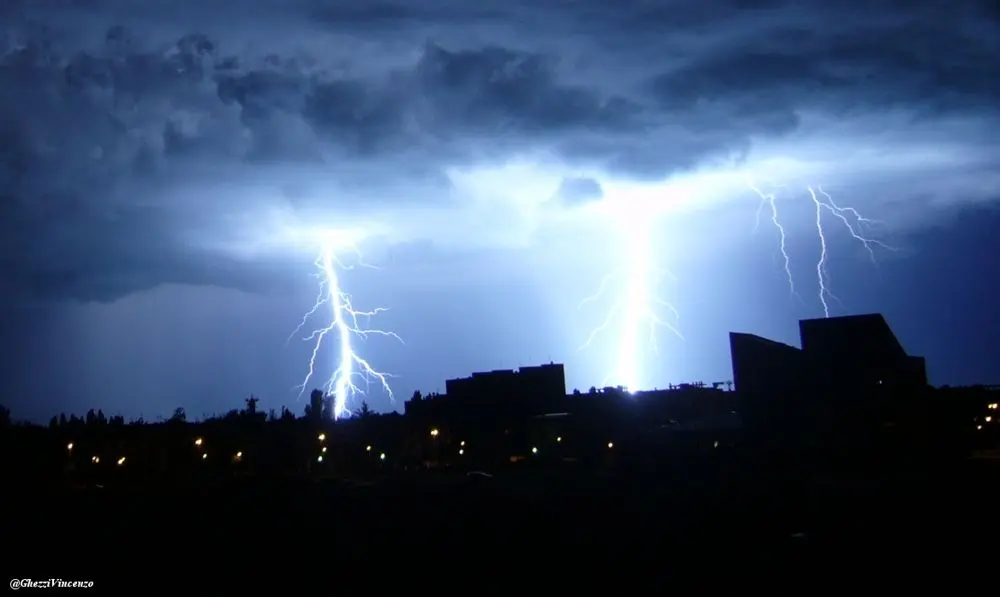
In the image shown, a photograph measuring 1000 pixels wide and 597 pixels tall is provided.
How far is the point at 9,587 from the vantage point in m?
11.4

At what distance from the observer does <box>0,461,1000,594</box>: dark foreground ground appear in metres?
11.8

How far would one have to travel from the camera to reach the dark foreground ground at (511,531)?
1184 cm

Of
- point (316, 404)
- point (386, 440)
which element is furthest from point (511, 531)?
point (316, 404)

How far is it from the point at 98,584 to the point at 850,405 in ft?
76.6

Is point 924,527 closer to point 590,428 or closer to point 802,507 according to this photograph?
point 802,507

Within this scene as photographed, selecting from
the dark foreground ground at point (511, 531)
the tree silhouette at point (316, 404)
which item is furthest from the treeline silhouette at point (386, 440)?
→ the dark foreground ground at point (511, 531)

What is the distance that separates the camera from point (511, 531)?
14.9 meters

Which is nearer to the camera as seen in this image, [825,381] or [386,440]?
[825,381]

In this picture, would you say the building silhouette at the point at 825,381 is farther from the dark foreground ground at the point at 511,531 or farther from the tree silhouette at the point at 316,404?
the tree silhouette at the point at 316,404

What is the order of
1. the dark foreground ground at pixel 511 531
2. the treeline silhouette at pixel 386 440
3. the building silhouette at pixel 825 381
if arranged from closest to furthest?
the dark foreground ground at pixel 511 531, the building silhouette at pixel 825 381, the treeline silhouette at pixel 386 440

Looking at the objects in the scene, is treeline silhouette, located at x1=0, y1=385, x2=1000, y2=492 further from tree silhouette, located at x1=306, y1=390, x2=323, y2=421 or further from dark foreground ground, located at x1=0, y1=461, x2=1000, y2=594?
dark foreground ground, located at x1=0, y1=461, x2=1000, y2=594

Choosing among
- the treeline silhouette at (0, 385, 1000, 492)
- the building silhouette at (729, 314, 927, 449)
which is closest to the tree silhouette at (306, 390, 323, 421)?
the treeline silhouette at (0, 385, 1000, 492)

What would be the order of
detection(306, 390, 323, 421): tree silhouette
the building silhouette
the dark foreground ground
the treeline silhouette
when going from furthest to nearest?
detection(306, 390, 323, 421): tree silhouette, the treeline silhouette, the building silhouette, the dark foreground ground

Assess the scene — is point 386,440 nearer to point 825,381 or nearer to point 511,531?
point 825,381
